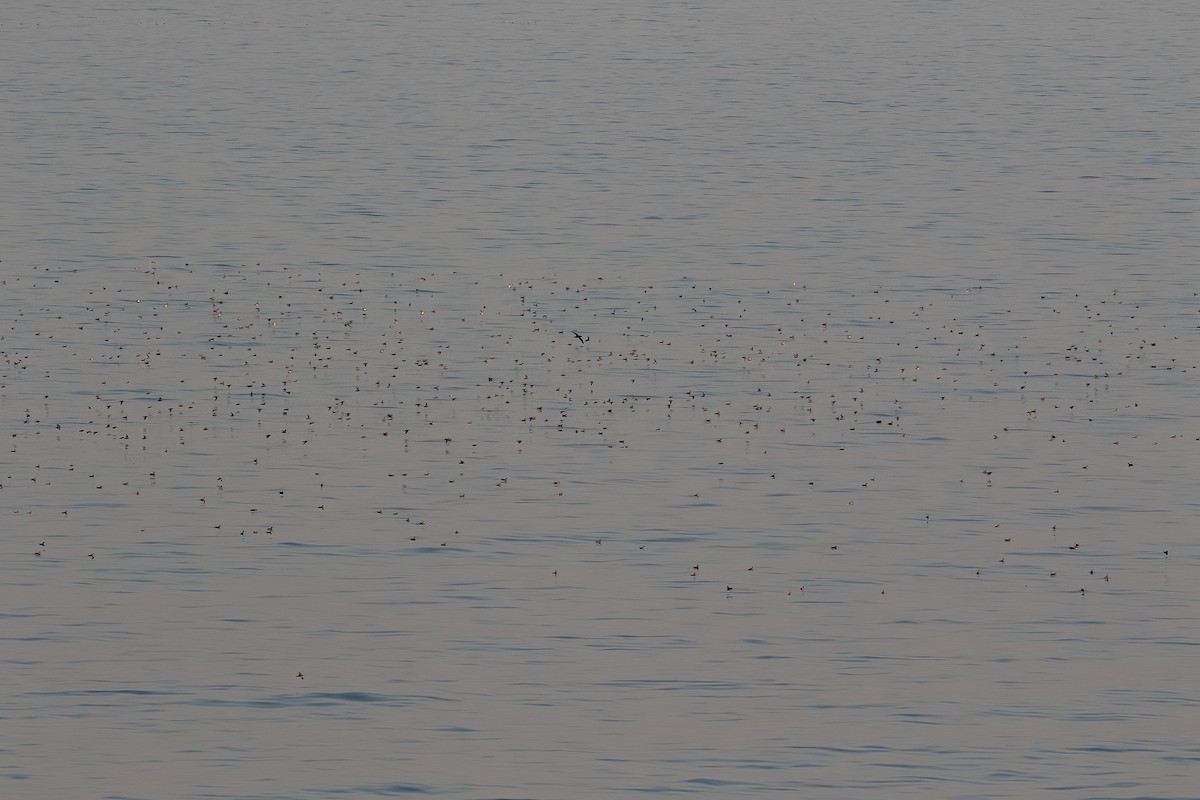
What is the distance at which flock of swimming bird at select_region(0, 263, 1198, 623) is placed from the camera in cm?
3319

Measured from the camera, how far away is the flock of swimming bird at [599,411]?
33.2 m

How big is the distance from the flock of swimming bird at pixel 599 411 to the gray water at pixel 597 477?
0.13 metres

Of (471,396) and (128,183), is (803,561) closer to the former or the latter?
(471,396)

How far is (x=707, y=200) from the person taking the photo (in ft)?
234

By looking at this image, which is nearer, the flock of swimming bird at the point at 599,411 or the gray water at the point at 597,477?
the gray water at the point at 597,477

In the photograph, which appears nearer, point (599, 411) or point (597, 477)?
point (597, 477)

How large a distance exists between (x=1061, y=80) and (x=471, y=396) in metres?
80.1

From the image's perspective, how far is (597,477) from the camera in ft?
116

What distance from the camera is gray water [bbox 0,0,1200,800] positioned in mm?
24656

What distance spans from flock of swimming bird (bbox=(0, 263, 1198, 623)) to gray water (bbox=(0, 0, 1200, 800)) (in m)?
0.13

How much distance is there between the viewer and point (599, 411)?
130ft

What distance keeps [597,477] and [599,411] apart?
4.58 m

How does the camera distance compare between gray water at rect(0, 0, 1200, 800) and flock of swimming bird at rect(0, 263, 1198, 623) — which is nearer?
gray water at rect(0, 0, 1200, 800)

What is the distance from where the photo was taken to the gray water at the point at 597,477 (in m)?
24.7
